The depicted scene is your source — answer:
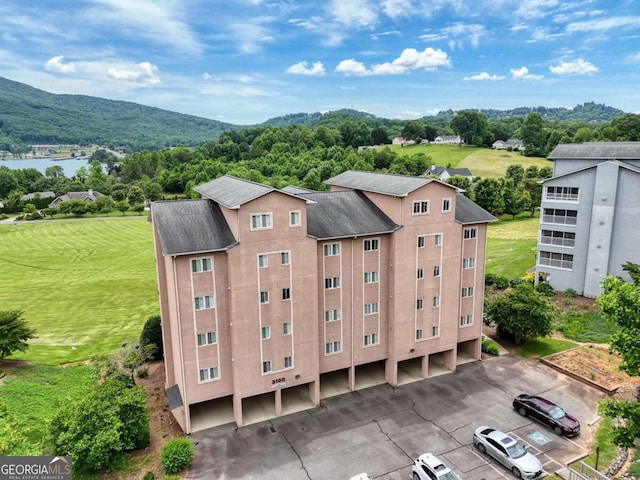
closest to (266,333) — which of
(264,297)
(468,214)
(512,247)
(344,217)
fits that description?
(264,297)

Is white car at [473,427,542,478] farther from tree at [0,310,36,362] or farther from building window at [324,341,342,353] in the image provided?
tree at [0,310,36,362]

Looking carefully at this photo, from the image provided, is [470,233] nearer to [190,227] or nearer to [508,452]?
[508,452]

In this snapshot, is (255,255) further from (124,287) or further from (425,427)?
(124,287)

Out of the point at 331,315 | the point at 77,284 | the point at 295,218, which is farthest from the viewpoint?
the point at 77,284

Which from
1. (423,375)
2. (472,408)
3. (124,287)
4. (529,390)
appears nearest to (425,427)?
(472,408)

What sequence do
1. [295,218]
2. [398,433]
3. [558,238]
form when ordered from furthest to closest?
[558,238] < [295,218] < [398,433]

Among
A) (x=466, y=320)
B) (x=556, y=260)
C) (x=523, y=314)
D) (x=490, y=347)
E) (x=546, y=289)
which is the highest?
(x=556, y=260)

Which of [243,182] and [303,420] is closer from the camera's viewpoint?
[303,420]
